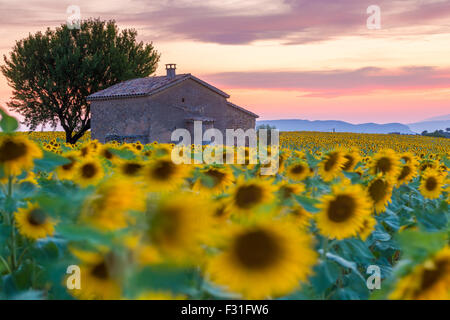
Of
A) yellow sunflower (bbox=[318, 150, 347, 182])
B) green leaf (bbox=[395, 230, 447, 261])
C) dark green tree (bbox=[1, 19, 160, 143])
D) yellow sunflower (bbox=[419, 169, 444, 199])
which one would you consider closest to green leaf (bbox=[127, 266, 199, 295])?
green leaf (bbox=[395, 230, 447, 261])

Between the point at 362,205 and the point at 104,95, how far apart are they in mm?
27735

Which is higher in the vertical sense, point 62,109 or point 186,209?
point 62,109

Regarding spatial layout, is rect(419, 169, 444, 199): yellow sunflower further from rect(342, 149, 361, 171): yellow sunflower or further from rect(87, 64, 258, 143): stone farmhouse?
rect(87, 64, 258, 143): stone farmhouse

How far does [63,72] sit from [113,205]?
3553 centimetres

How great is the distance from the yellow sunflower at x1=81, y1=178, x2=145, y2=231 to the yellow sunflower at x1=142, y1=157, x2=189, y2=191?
1049 millimetres

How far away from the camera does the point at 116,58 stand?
115 ft

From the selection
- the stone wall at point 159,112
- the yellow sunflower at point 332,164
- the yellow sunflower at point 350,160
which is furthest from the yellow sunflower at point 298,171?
the stone wall at point 159,112

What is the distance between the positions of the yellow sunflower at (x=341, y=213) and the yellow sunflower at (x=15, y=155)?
1346 mm

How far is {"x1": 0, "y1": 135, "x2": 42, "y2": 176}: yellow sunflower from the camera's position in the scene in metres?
1.97

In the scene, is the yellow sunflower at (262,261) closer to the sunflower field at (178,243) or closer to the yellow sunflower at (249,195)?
the sunflower field at (178,243)

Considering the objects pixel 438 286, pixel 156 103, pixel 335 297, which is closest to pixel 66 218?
pixel 438 286

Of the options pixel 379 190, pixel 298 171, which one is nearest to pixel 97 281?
pixel 379 190

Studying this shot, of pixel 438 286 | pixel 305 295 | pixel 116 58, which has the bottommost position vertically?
pixel 305 295

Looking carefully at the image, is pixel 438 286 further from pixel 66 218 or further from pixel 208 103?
pixel 208 103
